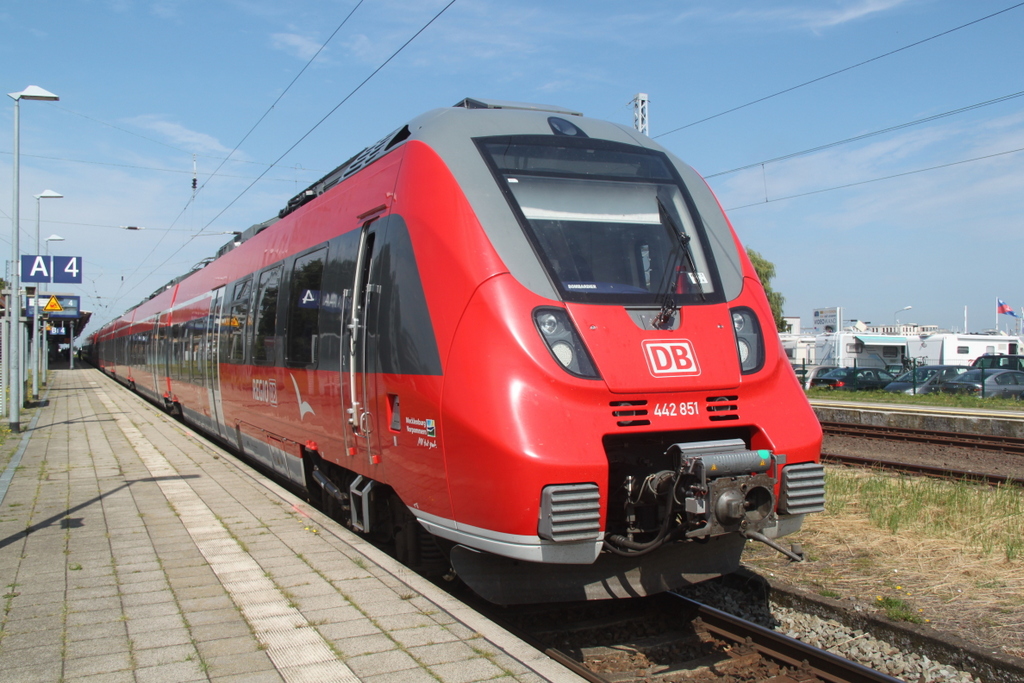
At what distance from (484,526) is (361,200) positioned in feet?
10.1

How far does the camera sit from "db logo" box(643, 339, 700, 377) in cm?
473

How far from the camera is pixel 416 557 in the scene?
607cm

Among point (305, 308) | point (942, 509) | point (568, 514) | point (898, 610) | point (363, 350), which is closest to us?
point (568, 514)

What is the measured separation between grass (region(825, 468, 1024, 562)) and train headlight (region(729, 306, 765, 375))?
10.2 feet

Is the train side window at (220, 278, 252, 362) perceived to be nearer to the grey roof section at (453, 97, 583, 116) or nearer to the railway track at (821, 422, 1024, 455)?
the grey roof section at (453, 97, 583, 116)

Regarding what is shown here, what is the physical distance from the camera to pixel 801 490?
486 centimetres

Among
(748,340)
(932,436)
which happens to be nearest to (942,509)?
(748,340)

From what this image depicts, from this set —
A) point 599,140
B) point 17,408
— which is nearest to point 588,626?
point 599,140

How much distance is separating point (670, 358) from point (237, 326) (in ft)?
24.7

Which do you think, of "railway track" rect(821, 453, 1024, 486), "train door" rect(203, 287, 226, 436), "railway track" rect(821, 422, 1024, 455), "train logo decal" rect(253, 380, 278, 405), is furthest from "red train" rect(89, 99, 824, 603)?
"railway track" rect(821, 422, 1024, 455)

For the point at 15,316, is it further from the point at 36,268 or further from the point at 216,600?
the point at 216,600

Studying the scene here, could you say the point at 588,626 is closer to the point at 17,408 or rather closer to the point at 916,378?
the point at 17,408

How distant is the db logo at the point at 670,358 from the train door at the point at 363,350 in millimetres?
2008

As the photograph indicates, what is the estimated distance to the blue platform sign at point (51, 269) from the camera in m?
19.8
